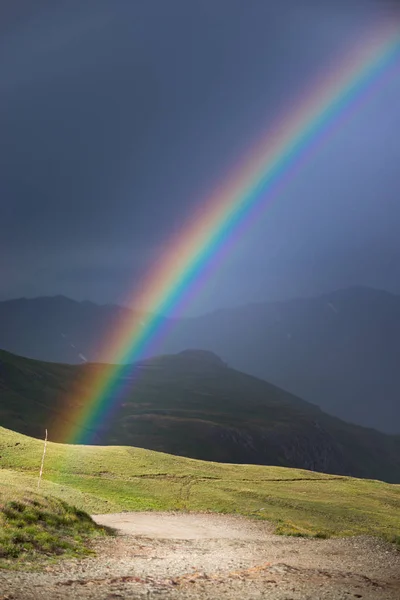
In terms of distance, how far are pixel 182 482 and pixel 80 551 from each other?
41.3 metres

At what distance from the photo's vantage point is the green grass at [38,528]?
24.1 metres

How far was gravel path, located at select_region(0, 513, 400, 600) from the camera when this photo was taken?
64.1 ft

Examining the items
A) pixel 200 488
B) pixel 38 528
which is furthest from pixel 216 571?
pixel 200 488

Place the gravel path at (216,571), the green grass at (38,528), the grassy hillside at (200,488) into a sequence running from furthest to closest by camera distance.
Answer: the grassy hillside at (200,488) → the green grass at (38,528) → the gravel path at (216,571)

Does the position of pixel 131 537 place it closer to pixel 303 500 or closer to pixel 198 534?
pixel 198 534

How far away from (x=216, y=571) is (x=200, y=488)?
41.1 meters

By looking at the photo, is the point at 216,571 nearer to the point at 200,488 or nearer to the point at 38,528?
the point at 38,528

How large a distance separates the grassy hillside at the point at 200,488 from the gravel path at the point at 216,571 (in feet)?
27.3

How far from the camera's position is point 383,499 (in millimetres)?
69500

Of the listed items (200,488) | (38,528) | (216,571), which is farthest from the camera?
(200,488)

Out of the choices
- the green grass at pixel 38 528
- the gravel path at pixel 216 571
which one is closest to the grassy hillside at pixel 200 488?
the green grass at pixel 38 528

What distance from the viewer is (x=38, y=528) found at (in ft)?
92.5

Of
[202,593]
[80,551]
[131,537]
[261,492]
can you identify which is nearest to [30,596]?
[202,593]

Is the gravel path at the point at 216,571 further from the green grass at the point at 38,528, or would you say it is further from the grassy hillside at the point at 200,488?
the grassy hillside at the point at 200,488
